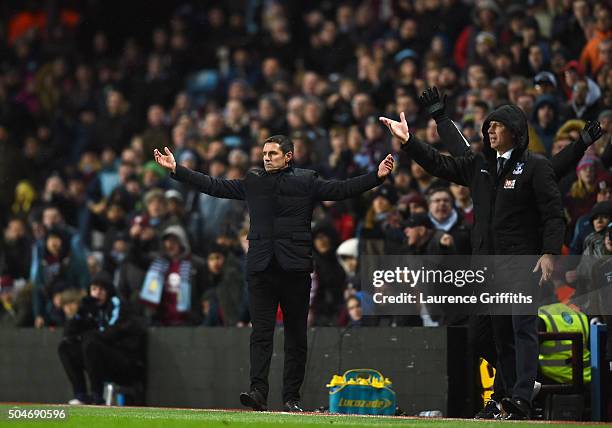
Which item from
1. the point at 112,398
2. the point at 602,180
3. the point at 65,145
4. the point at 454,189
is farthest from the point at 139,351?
the point at 65,145

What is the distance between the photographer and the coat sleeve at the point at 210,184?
34.1 ft

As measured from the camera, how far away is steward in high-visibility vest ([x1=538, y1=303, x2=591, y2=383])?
1050 centimetres

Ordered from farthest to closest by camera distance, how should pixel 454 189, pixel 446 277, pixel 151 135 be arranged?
pixel 151 135
pixel 454 189
pixel 446 277

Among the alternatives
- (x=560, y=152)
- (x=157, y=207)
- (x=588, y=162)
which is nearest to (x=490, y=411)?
(x=560, y=152)

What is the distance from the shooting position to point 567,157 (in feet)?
31.8

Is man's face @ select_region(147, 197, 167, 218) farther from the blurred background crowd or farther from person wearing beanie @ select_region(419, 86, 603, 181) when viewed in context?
person wearing beanie @ select_region(419, 86, 603, 181)

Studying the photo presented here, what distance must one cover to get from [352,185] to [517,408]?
2.18 metres

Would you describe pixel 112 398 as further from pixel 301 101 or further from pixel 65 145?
pixel 65 145

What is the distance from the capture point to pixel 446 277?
1112cm

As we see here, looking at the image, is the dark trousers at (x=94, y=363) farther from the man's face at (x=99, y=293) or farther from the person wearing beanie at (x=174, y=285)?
the person wearing beanie at (x=174, y=285)

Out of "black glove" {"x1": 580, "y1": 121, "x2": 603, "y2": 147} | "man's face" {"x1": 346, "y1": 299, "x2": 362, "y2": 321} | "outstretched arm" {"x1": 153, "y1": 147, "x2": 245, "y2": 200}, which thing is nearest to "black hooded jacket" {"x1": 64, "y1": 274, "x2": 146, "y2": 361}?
"man's face" {"x1": 346, "y1": 299, "x2": 362, "y2": 321}

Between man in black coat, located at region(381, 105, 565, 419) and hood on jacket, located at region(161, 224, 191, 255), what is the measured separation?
18.4ft

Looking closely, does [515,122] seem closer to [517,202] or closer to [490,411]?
[517,202]

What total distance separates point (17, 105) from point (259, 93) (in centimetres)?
479
